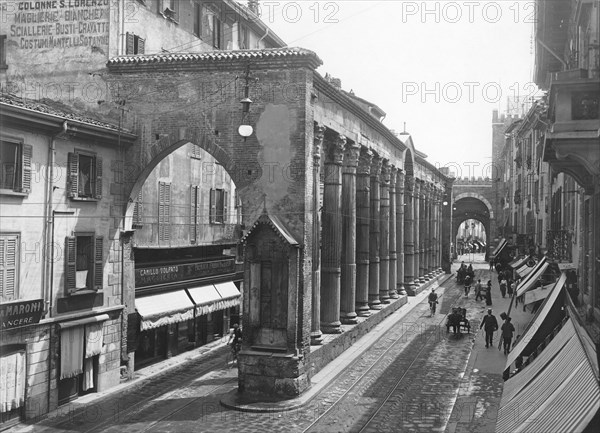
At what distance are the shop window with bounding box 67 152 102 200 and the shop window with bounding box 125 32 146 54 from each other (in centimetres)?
508

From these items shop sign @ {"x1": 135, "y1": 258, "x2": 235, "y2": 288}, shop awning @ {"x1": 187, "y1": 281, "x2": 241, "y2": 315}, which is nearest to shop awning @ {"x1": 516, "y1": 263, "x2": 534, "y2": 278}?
shop awning @ {"x1": 187, "y1": 281, "x2": 241, "y2": 315}

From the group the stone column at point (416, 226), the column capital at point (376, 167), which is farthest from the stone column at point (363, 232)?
the stone column at point (416, 226)

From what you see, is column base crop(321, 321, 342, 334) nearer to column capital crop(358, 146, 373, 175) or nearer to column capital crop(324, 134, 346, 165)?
column capital crop(324, 134, 346, 165)

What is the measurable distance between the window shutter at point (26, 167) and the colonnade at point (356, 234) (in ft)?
26.7

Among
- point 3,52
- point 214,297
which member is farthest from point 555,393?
point 3,52

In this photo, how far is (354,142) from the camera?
26.1 meters

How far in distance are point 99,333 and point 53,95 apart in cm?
763

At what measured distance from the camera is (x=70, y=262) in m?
17.9

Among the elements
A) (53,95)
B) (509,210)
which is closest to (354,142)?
(53,95)

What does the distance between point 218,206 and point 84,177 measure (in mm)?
10774

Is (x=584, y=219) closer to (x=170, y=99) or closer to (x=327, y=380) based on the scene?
(x=327, y=380)

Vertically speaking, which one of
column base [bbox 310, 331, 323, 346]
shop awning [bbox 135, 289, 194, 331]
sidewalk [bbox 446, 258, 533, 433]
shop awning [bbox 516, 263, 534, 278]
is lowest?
sidewalk [bbox 446, 258, 533, 433]

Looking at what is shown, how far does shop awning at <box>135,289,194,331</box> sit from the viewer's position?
21.3 metres

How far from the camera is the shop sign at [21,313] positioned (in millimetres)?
15492
